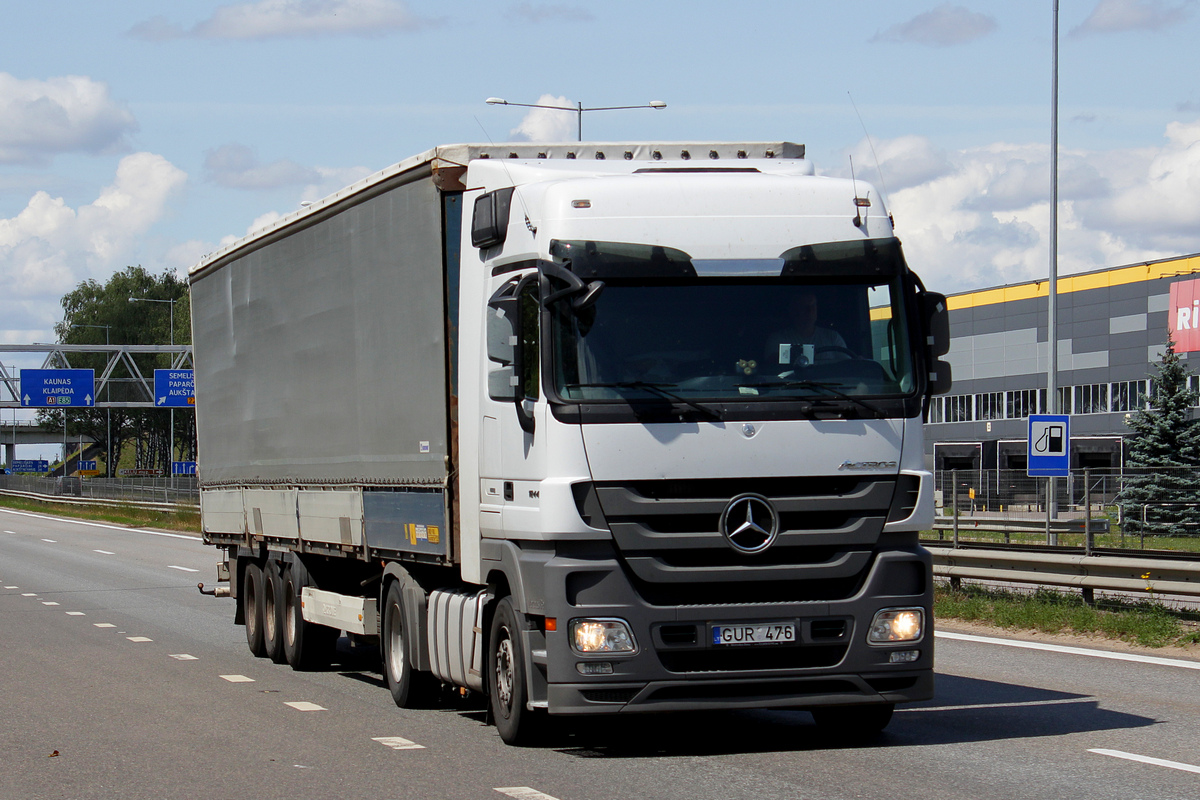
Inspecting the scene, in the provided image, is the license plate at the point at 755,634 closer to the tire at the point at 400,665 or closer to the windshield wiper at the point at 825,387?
the windshield wiper at the point at 825,387

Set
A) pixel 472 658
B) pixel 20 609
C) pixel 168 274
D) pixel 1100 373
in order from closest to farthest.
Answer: pixel 472 658 < pixel 20 609 < pixel 1100 373 < pixel 168 274

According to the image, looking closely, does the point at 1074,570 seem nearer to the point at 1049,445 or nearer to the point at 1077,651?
the point at 1077,651

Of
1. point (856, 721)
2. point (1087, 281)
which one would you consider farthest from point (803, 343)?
point (1087, 281)

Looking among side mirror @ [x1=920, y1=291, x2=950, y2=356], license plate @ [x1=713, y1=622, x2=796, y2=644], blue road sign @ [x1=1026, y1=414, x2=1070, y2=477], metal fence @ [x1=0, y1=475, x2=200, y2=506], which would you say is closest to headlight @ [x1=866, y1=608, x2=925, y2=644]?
license plate @ [x1=713, y1=622, x2=796, y2=644]

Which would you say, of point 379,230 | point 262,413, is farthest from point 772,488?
point 262,413

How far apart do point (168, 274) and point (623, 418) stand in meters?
126

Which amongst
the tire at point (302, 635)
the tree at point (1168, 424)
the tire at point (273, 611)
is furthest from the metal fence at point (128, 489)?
the tire at point (302, 635)

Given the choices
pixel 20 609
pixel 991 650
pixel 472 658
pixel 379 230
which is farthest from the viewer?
pixel 20 609

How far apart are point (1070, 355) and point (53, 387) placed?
51.9 meters

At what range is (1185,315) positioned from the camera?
75938 millimetres

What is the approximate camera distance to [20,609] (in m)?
21.5

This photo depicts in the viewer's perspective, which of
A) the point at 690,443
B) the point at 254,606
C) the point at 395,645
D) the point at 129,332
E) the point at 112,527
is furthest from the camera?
the point at 129,332

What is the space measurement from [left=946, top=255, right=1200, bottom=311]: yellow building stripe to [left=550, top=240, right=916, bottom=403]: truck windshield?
241 ft

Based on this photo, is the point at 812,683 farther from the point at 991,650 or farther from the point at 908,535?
the point at 991,650
